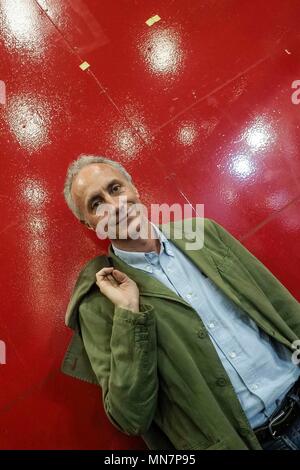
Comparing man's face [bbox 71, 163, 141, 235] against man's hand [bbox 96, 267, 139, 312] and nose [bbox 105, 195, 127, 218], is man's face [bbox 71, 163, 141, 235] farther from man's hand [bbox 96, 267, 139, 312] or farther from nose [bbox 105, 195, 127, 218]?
man's hand [bbox 96, 267, 139, 312]

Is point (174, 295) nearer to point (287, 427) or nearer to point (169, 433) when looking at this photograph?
point (169, 433)

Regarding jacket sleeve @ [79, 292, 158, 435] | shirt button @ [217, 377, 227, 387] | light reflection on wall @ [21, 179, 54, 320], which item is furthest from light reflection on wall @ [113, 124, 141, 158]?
shirt button @ [217, 377, 227, 387]

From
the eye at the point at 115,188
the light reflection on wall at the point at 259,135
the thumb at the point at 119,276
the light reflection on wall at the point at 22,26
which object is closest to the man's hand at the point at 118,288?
the thumb at the point at 119,276

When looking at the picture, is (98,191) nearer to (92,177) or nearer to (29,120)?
(92,177)

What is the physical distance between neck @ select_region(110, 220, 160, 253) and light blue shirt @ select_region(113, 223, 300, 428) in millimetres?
30

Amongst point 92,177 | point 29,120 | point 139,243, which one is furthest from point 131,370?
point 29,120

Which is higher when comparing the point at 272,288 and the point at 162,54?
the point at 162,54

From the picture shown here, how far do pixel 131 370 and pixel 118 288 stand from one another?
1.09ft

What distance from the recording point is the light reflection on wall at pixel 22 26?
2.40m

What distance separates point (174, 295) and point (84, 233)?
702mm

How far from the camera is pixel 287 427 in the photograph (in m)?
1.70

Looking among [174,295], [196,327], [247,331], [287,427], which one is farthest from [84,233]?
[287,427]

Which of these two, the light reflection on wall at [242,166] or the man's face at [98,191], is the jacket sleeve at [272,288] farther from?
the man's face at [98,191]

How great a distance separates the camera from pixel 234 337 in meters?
1.75
